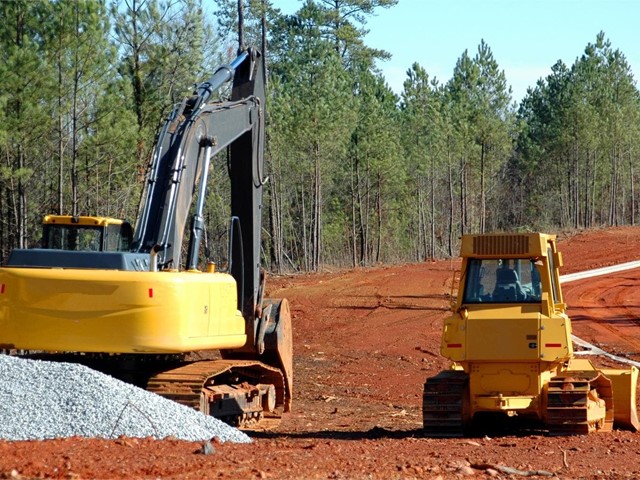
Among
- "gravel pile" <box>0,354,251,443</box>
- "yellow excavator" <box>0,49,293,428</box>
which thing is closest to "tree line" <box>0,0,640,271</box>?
"yellow excavator" <box>0,49,293,428</box>

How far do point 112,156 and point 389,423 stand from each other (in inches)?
793

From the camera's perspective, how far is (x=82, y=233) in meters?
16.0

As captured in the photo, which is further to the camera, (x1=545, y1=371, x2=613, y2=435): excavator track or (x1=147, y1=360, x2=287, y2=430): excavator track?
(x1=545, y1=371, x2=613, y2=435): excavator track

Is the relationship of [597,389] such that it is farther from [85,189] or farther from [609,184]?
[609,184]

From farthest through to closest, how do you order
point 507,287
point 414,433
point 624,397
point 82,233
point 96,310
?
point 82,233 < point 414,433 < point 624,397 < point 507,287 < point 96,310

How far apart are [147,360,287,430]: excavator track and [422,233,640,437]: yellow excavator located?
102 inches

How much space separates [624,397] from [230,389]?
5345 mm

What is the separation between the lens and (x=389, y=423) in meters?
15.7

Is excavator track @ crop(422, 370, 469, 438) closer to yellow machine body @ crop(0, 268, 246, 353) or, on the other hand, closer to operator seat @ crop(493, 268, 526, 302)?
operator seat @ crop(493, 268, 526, 302)

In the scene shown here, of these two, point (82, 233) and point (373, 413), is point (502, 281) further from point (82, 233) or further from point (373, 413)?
point (82, 233)

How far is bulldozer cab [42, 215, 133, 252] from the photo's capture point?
15812mm

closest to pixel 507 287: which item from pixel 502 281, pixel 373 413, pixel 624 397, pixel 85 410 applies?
pixel 502 281

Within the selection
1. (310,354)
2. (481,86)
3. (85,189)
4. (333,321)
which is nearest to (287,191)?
(481,86)

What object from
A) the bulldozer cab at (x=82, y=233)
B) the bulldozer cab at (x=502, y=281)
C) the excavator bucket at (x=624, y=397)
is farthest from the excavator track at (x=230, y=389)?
the excavator bucket at (x=624, y=397)
